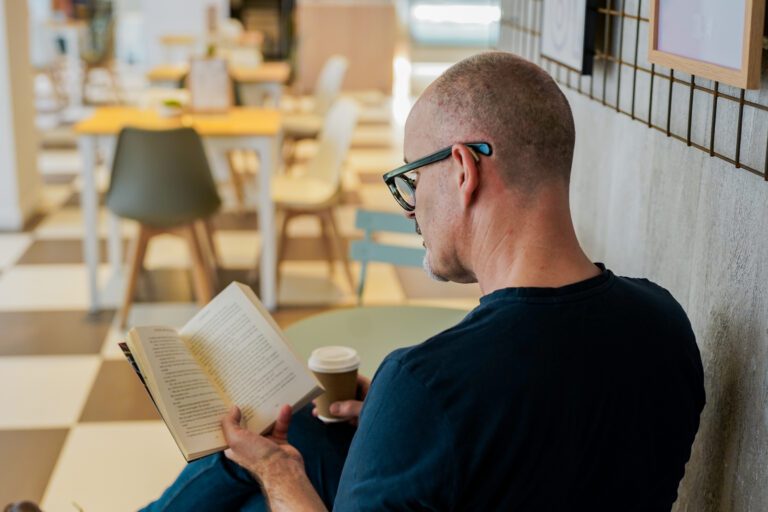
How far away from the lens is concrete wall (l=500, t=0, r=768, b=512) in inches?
50.4

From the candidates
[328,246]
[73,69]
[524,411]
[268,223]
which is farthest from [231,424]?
[73,69]

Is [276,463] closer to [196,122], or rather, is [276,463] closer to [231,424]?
[231,424]

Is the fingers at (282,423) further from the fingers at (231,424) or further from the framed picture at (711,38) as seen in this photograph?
the framed picture at (711,38)

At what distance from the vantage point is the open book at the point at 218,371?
4.91 feet

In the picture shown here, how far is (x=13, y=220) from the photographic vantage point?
17.0ft

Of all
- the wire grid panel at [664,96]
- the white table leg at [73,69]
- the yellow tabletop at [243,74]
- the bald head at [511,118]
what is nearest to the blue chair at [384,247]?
the wire grid panel at [664,96]

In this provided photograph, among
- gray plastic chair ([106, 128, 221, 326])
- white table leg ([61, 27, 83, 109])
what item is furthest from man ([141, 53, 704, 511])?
white table leg ([61, 27, 83, 109])

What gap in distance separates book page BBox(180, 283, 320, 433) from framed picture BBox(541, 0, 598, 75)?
0.80m

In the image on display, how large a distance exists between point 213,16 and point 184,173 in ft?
12.3

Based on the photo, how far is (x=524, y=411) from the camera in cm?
107

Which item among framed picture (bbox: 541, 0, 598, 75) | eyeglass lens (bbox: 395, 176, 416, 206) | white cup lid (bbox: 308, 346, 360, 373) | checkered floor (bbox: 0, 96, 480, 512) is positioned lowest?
checkered floor (bbox: 0, 96, 480, 512)

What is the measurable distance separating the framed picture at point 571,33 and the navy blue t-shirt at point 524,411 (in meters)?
0.85

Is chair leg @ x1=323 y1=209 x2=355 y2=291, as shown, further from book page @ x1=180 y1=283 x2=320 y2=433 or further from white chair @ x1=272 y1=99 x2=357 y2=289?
book page @ x1=180 y1=283 x2=320 y2=433

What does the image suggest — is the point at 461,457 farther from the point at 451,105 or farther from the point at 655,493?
the point at 451,105
